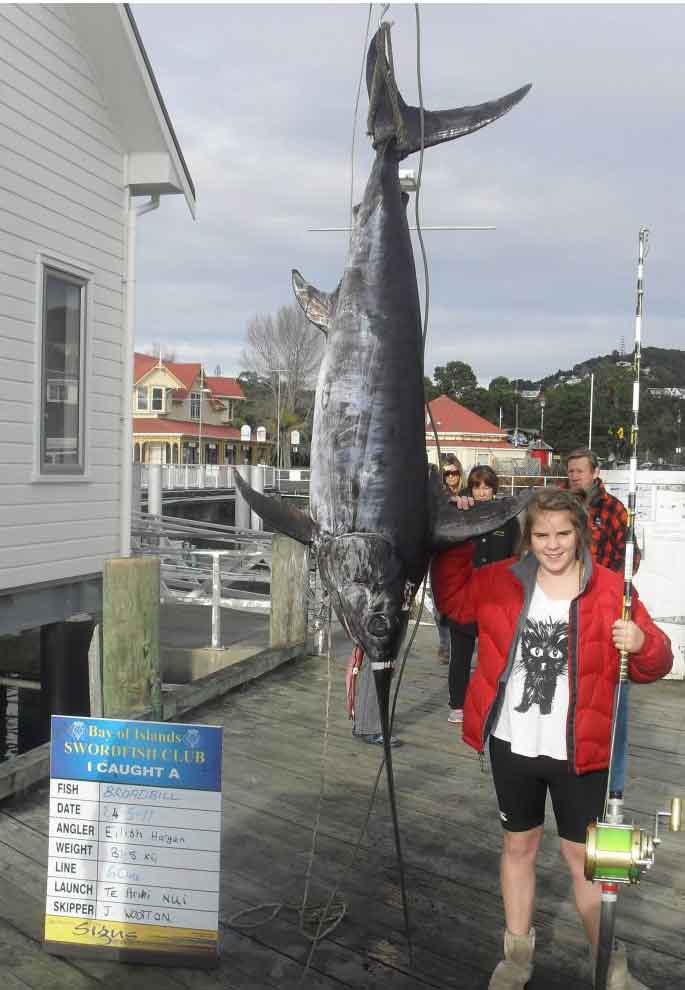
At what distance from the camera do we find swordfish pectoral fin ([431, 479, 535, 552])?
6.37 ft

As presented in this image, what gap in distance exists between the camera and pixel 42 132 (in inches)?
259

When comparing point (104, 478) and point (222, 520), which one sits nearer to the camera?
point (104, 478)

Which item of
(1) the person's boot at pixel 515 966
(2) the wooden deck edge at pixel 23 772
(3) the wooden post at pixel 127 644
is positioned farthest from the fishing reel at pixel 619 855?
(3) the wooden post at pixel 127 644

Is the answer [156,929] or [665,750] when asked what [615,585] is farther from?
[665,750]

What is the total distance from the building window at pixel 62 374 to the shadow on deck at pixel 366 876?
279 centimetres

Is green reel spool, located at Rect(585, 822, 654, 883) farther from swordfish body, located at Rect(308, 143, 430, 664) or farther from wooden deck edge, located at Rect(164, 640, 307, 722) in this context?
wooden deck edge, located at Rect(164, 640, 307, 722)

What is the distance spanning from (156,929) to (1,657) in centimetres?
730

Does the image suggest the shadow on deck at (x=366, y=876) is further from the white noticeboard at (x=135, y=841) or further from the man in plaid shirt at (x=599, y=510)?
the man in plaid shirt at (x=599, y=510)

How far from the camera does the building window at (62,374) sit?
6758mm

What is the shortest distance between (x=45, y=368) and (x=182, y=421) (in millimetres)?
42635

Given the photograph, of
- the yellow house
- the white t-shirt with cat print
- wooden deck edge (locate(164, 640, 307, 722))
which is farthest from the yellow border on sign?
the yellow house

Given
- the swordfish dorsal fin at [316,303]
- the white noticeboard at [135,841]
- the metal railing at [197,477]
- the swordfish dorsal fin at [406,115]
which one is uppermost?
the swordfish dorsal fin at [406,115]

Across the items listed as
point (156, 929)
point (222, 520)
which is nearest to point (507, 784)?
point (156, 929)

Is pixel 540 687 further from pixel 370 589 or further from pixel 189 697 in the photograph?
pixel 189 697
